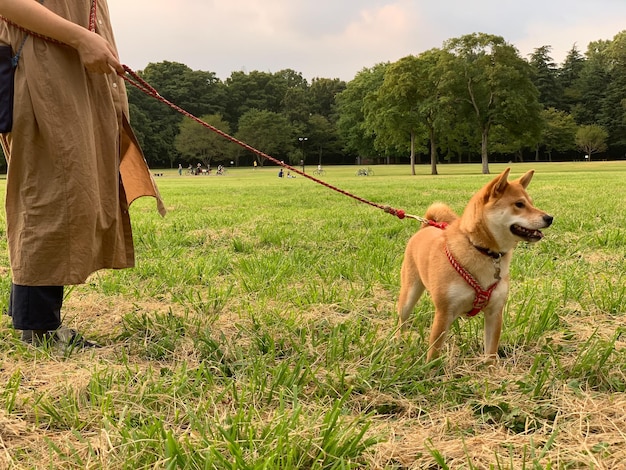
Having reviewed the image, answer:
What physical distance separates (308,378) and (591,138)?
207 ft

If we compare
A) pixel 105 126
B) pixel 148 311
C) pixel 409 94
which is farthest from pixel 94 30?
pixel 409 94

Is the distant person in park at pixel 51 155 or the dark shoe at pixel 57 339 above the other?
the distant person in park at pixel 51 155

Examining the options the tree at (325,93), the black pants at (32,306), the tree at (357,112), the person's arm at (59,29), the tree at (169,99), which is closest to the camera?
the person's arm at (59,29)

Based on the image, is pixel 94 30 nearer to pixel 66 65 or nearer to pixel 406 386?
pixel 66 65

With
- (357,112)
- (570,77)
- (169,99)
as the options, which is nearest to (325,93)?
(357,112)

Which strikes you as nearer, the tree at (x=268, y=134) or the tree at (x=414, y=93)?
the tree at (x=414, y=93)

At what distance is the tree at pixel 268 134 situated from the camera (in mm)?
63938

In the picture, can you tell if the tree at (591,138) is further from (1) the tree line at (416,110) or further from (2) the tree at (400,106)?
(2) the tree at (400,106)

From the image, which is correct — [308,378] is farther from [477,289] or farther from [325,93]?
[325,93]

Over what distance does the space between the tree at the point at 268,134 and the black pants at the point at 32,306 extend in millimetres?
61594

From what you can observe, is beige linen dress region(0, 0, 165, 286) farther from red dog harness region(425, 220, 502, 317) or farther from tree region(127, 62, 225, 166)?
tree region(127, 62, 225, 166)

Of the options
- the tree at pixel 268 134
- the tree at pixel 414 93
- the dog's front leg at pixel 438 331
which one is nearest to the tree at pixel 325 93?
the tree at pixel 268 134

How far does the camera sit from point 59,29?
2094mm

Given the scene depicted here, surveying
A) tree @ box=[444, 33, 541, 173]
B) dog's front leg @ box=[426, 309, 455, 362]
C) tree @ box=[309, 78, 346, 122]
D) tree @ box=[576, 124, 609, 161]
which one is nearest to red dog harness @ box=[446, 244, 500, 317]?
dog's front leg @ box=[426, 309, 455, 362]
